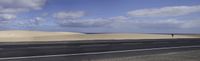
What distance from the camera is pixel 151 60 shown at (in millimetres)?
16953

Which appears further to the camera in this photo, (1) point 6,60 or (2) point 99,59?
(2) point 99,59

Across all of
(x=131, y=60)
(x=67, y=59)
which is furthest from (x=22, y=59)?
(x=131, y=60)

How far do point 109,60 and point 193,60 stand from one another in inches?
177

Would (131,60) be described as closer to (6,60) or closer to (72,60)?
(72,60)

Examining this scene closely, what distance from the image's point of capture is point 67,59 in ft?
55.5

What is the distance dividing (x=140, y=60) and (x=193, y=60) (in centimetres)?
297

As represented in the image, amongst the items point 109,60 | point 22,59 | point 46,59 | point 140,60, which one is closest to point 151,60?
point 140,60

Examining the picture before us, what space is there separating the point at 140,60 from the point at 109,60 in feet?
5.22

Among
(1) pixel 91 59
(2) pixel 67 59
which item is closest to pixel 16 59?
(2) pixel 67 59

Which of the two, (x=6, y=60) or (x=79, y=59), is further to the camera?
(x=79, y=59)

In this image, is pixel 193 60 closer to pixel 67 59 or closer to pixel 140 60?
pixel 140 60

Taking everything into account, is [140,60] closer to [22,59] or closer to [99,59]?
[99,59]

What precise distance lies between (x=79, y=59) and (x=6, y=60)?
11.9 ft

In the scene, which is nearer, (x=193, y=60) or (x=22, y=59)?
(x=22, y=59)
